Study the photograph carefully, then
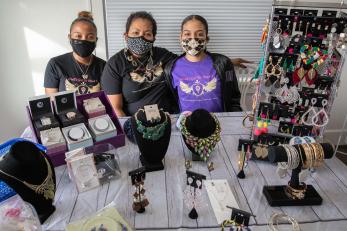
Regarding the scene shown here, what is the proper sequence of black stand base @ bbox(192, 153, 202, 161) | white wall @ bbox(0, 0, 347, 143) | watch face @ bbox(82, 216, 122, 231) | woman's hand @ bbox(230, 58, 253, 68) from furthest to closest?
woman's hand @ bbox(230, 58, 253, 68) < white wall @ bbox(0, 0, 347, 143) < black stand base @ bbox(192, 153, 202, 161) < watch face @ bbox(82, 216, 122, 231)

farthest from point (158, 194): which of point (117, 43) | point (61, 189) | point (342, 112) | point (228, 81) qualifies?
point (342, 112)

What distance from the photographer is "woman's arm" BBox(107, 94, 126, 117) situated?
6.02ft

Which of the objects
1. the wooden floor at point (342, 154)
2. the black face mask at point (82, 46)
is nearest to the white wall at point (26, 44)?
the black face mask at point (82, 46)

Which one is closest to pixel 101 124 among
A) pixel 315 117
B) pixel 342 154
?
pixel 315 117

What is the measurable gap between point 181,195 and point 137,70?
986 mm

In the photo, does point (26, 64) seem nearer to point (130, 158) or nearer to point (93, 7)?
point (93, 7)

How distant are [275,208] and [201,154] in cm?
36

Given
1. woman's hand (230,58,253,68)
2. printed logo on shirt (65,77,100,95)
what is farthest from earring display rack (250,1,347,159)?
woman's hand (230,58,253,68)

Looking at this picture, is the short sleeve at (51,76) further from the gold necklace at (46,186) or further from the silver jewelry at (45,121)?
the gold necklace at (46,186)

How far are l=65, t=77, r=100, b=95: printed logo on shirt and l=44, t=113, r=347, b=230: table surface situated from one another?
0.69 meters

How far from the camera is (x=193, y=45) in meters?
1.69

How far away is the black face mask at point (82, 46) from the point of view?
177 centimetres

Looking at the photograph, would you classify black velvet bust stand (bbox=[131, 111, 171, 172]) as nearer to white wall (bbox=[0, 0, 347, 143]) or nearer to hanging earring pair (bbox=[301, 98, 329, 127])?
hanging earring pair (bbox=[301, 98, 329, 127])

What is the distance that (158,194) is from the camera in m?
1.06
